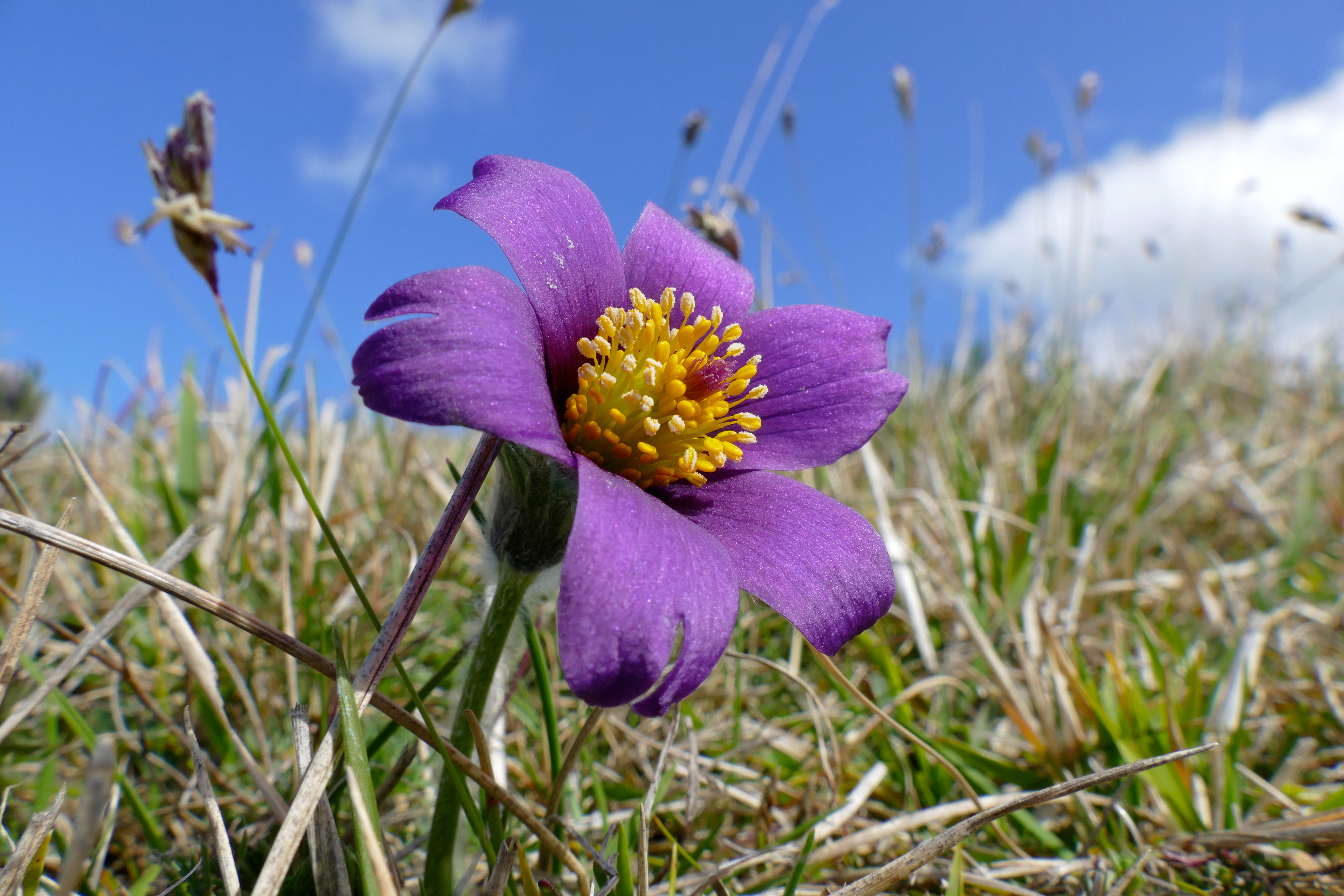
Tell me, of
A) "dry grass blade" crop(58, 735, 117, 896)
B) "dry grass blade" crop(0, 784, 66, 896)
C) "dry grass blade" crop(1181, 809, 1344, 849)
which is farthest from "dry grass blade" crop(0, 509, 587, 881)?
"dry grass blade" crop(1181, 809, 1344, 849)

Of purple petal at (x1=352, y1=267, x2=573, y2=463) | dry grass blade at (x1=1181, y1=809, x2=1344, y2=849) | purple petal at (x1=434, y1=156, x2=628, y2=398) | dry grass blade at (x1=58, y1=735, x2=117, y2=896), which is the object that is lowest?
dry grass blade at (x1=1181, y1=809, x2=1344, y2=849)

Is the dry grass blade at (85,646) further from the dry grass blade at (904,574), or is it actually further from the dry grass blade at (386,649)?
the dry grass blade at (904,574)

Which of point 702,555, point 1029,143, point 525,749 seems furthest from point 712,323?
point 1029,143

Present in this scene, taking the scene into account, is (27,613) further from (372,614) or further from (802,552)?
(802,552)

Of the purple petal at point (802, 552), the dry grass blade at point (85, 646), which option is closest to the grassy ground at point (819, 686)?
the dry grass blade at point (85, 646)

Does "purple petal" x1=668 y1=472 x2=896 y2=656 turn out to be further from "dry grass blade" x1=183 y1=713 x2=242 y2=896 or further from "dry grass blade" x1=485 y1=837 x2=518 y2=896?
"dry grass blade" x1=183 y1=713 x2=242 y2=896

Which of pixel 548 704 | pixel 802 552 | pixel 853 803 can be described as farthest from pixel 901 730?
pixel 548 704

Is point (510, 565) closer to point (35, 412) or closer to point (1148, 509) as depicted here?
point (1148, 509)
